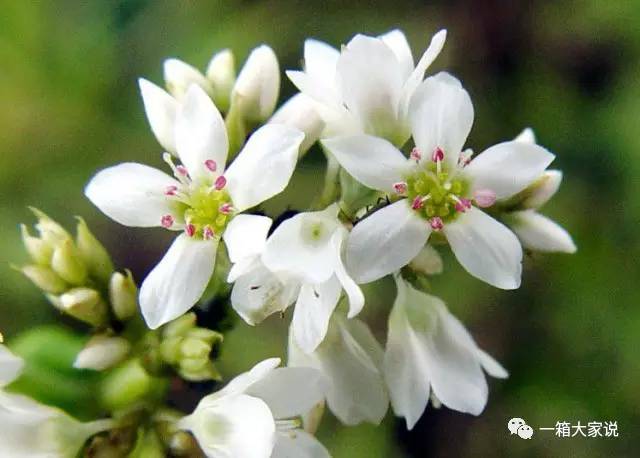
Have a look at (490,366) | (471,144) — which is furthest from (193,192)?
(471,144)

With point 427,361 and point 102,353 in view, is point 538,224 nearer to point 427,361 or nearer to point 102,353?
point 427,361

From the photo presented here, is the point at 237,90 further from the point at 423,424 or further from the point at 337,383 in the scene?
the point at 423,424

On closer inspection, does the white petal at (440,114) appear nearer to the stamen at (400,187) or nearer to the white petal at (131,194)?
the stamen at (400,187)

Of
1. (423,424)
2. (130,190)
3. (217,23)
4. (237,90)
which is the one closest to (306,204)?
(217,23)

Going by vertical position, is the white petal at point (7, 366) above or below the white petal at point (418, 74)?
below

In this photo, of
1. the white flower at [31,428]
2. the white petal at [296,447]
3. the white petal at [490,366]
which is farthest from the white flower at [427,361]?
the white flower at [31,428]
